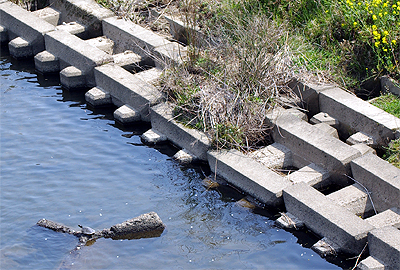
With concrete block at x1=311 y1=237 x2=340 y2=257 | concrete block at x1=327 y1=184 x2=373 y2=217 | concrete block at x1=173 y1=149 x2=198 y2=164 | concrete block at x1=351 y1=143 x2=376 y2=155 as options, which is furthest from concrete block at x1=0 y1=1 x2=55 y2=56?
concrete block at x1=311 y1=237 x2=340 y2=257

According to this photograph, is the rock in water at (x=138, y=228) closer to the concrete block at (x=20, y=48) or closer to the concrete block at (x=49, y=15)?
the concrete block at (x=20, y=48)

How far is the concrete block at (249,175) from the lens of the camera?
6344 mm

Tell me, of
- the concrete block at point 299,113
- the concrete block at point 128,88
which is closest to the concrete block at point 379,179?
the concrete block at point 299,113

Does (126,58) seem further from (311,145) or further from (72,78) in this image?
(311,145)

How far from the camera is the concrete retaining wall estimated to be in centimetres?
586

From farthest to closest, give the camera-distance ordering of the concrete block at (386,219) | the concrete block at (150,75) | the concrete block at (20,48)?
1. the concrete block at (20,48)
2. the concrete block at (150,75)
3. the concrete block at (386,219)

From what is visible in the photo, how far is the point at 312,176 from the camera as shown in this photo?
21.5 ft

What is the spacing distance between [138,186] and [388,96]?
148 inches

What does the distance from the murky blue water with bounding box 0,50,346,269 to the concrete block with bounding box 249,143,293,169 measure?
0.69 metres

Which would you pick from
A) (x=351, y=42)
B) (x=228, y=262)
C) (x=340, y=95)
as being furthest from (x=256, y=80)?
(x=228, y=262)

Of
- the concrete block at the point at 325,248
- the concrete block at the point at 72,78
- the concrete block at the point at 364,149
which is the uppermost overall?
the concrete block at the point at 364,149

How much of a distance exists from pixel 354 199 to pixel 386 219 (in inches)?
17.5

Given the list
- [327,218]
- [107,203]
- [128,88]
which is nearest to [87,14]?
[128,88]

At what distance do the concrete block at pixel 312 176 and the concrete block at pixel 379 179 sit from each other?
38cm
